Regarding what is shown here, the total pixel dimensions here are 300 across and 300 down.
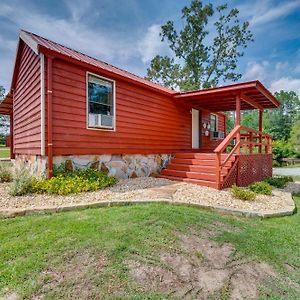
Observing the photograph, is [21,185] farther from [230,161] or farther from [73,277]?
[230,161]

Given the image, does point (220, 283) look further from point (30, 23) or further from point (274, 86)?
point (274, 86)

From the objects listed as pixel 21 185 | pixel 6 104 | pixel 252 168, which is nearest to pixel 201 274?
pixel 21 185

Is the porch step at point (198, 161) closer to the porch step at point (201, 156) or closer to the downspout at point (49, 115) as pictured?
the porch step at point (201, 156)

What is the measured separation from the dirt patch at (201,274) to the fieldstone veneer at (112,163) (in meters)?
3.87

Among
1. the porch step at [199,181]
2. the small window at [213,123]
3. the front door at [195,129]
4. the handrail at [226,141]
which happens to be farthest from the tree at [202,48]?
the porch step at [199,181]

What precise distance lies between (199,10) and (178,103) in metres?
16.6

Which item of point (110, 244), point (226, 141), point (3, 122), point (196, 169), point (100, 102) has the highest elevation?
point (3, 122)

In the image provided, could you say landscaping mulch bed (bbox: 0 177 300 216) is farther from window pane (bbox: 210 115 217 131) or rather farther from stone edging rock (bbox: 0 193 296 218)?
window pane (bbox: 210 115 217 131)

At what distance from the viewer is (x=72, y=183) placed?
5.06 metres

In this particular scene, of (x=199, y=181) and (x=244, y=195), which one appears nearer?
(x=244, y=195)

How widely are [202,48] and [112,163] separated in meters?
19.4

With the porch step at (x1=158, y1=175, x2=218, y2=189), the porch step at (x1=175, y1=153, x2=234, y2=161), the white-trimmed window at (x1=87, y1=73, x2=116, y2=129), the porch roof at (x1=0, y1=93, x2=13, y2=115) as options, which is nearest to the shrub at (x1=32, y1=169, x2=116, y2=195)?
the white-trimmed window at (x1=87, y1=73, x2=116, y2=129)

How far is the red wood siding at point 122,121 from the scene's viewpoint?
5613 millimetres

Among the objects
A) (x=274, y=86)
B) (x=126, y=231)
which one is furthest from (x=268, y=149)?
(x=274, y=86)
